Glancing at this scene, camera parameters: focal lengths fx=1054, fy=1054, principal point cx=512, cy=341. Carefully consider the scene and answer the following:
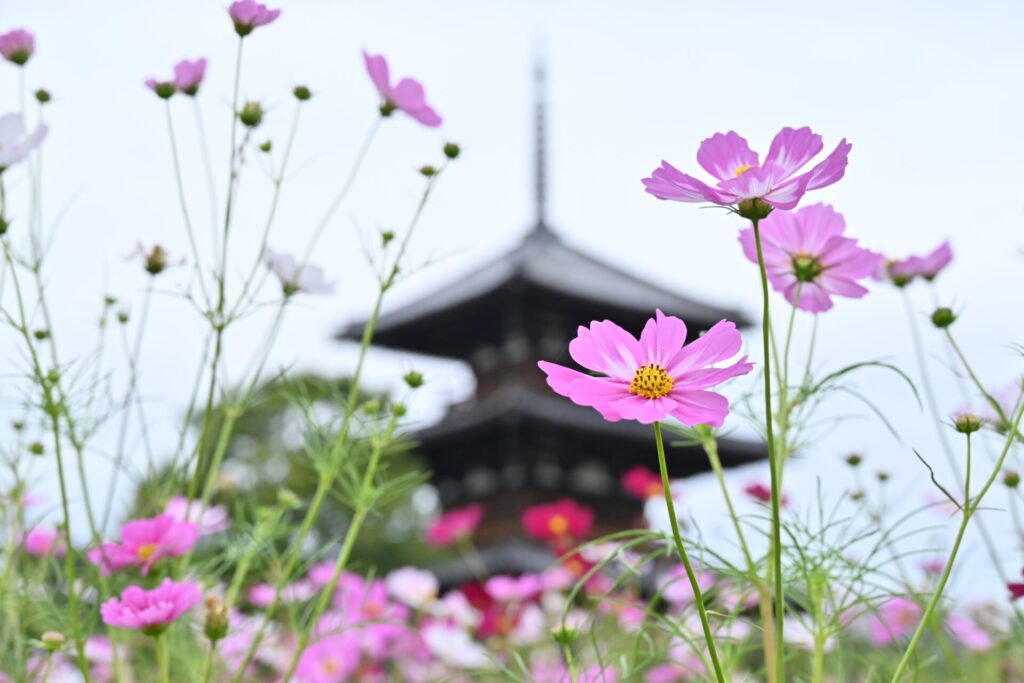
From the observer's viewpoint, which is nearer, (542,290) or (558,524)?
(558,524)

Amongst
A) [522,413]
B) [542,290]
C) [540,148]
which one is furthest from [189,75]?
[540,148]

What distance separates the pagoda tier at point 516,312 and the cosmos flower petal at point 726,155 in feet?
26.2

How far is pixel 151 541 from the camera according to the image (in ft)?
2.90

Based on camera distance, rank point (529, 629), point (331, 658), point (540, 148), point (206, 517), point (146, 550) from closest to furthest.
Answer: point (146, 550)
point (206, 517)
point (331, 658)
point (529, 629)
point (540, 148)

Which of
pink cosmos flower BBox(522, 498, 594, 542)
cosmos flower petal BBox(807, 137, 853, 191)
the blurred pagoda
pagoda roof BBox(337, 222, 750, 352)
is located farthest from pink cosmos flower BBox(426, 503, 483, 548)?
pagoda roof BBox(337, 222, 750, 352)

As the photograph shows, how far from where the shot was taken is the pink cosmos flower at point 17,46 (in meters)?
1.00

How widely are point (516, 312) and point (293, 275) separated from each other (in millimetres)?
8038

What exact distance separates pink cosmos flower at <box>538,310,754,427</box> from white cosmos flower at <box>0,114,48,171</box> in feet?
1.96

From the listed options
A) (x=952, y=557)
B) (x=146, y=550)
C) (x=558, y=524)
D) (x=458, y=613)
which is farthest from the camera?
(x=458, y=613)

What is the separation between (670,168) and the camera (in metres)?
0.46

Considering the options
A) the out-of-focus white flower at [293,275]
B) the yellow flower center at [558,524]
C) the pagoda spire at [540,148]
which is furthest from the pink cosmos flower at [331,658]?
the pagoda spire at [540,148]

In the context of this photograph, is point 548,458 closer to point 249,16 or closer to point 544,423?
point 544,423

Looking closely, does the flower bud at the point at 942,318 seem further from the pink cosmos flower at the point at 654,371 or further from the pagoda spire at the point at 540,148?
the pagoda spire at the point at 540,148

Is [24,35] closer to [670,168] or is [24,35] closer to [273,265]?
[273,265]
